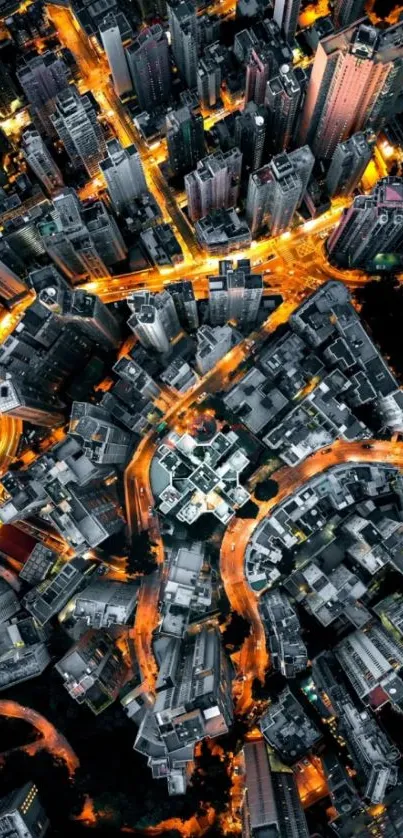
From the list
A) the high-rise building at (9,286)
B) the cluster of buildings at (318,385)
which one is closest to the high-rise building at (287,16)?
the cluster of buildings at (318,385)

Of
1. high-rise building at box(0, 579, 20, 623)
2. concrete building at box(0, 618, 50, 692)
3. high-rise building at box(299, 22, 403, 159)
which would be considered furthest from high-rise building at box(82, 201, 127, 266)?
concrete building at box(0, 618, 50, 692)

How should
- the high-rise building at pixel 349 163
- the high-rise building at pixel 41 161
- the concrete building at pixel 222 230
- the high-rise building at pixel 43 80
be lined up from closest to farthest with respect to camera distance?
the high-rise building at pixel 349 163 < the high-rise building at pixel 41 161 < the concrete building at pixel 222 230 < the high-rise building at pixel 43 80

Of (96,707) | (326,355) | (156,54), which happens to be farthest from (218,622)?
(156,54)

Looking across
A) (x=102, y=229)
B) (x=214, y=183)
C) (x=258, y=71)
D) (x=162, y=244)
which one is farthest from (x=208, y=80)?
(x=102, y=229)

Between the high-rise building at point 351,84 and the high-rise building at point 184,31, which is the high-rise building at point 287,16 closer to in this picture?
the high-rise building at point 184,31

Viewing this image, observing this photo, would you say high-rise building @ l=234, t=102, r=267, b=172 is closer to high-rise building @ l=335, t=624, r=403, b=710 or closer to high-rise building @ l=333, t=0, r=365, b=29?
high-rise building @ l=333, t=0, r=365, b=29

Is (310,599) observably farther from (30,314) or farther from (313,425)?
(30,314)
